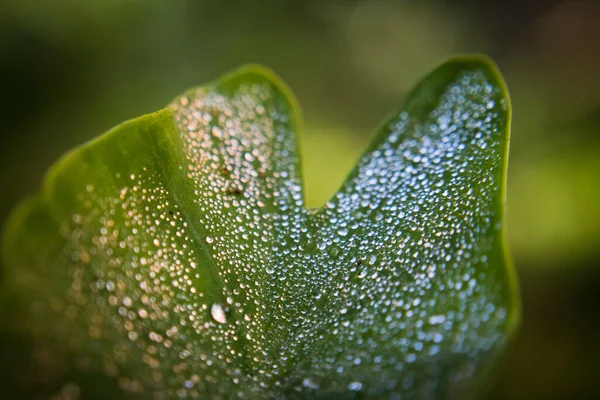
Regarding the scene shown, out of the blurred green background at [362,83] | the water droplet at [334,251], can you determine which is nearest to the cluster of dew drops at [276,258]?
the water droplet at [334,251]

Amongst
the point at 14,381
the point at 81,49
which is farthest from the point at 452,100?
the point at 81,49

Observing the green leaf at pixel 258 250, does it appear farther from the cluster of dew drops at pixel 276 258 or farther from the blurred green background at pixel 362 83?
the blurred green background at pixel 362 83

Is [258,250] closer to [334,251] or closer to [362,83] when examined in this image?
[334,251]

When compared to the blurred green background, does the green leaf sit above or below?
below

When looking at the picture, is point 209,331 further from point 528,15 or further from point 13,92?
point 528,15

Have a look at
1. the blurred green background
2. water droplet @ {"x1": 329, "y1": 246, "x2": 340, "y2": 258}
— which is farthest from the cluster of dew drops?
the blurred green background

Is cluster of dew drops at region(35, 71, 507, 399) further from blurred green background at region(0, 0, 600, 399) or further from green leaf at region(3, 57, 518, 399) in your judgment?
blurred green background at region(0, 0, 600, 399)
